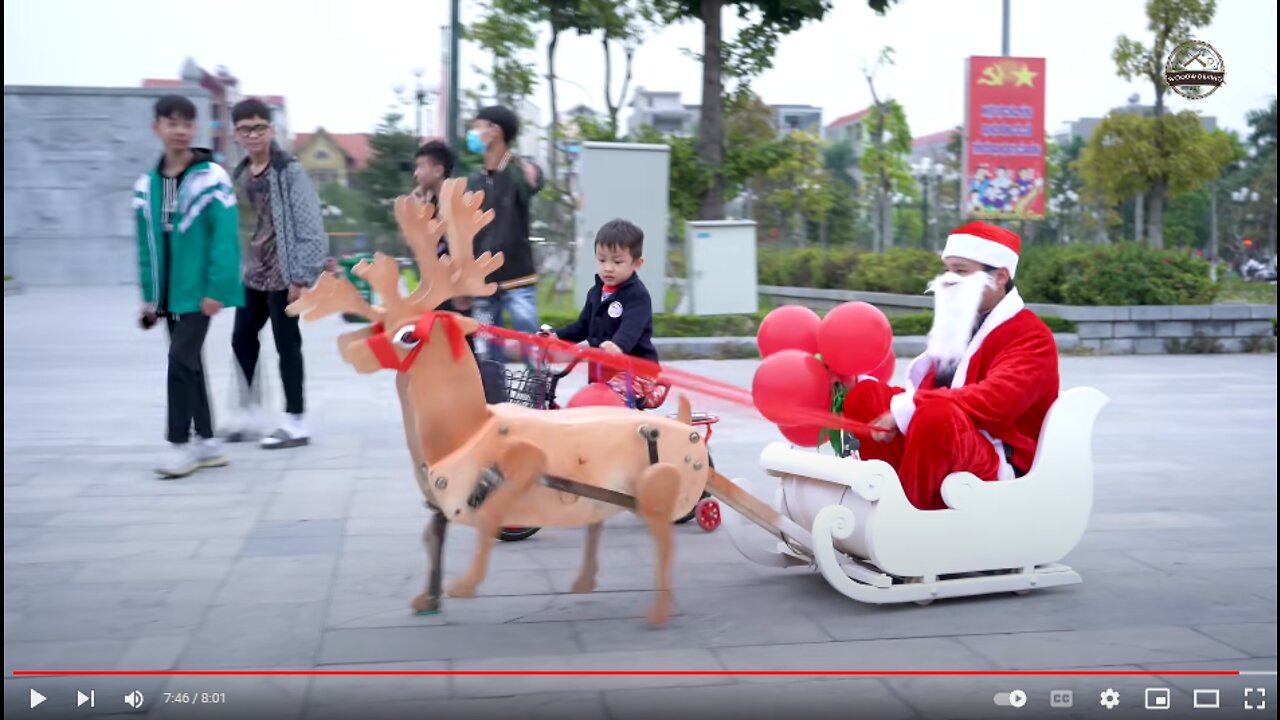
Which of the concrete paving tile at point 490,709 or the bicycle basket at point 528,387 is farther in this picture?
the bicycle basket at point 528,387

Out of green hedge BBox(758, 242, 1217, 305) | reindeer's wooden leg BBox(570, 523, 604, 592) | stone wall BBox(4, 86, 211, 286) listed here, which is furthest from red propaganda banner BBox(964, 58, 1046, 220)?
stone wall BBox(4, 86, 211, 286)

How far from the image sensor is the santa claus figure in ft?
13.3

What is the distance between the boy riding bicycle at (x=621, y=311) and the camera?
4703mm

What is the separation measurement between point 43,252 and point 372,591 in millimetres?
20241

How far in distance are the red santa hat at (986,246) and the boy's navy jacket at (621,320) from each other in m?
1.16

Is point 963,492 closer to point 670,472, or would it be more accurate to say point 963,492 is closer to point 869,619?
point 869,619

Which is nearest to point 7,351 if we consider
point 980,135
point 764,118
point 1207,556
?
point 1207,556

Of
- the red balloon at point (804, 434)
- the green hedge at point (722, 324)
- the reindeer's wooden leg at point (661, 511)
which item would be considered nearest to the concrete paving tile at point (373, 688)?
the reindeer's wooden leg at point (661, 511)

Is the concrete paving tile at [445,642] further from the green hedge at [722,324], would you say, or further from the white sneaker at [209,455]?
the green hedge at [722,324]

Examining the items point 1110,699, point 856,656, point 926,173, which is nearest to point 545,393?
point 856,656

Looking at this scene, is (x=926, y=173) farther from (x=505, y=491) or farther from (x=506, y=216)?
(x=505, y=491)

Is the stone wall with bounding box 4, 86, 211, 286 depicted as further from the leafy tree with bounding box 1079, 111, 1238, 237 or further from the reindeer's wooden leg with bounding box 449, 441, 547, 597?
the reindeer's wooden leg with bounding box 449, 441, 547, 597

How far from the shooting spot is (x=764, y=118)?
108 feet

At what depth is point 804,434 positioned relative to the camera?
4.30 meters
